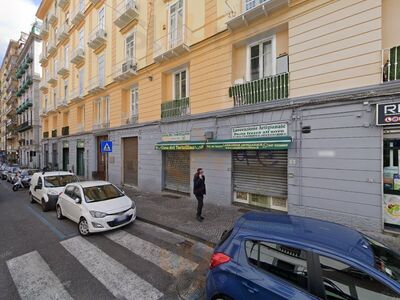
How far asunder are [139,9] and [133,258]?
45.4 feet

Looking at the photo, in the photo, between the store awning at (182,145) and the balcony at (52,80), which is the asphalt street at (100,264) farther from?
the balcony at (52,80)

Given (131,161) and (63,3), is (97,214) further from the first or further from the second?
(63,3)

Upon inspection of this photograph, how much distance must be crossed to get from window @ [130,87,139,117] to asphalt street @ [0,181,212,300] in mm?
8806

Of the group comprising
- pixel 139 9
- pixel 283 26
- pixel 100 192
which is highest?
pixel 139 9

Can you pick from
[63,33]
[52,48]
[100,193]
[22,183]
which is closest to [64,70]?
[63,33]

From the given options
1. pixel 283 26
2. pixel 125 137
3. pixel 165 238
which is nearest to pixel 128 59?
pixel 125 137

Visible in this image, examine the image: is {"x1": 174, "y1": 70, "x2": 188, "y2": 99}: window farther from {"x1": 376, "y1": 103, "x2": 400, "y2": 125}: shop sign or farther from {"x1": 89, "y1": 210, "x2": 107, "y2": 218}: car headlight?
{"x1": 376, "y1": 103, "x2": 400, "y2": 125}: shop sign

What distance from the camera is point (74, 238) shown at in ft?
19.8

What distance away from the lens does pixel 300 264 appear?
2.31 metres

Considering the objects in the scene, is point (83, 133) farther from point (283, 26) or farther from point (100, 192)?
point (283, 26)

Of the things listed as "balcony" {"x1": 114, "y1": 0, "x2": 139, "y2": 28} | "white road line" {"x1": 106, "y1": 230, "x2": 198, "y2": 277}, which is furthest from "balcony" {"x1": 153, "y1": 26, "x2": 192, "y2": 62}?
"white road line" {"x1": 106, "y1": 230, "x2": 198, "y2": 277}

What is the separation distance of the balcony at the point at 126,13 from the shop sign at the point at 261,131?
401 inches

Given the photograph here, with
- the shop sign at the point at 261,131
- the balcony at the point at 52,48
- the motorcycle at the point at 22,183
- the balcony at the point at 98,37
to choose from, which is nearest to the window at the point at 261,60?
the shop sign at the point at 261,131

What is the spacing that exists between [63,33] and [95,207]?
78.7ft
